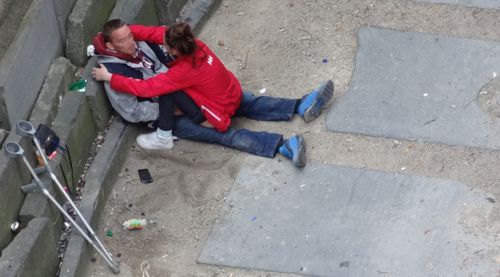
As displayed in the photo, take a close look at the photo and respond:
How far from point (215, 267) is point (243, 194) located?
0.67 m

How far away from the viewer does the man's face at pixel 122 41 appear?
6797 millimetres

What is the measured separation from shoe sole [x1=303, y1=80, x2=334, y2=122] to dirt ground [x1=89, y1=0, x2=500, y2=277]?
0.07 m

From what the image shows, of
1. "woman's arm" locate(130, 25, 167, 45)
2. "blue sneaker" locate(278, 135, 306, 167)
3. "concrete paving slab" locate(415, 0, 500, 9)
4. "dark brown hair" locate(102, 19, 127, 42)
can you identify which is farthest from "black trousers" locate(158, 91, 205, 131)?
"concrete paving slab" locate(415, 0, 500, 9)

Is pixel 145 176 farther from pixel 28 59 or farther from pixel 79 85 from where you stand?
pixel 28 59

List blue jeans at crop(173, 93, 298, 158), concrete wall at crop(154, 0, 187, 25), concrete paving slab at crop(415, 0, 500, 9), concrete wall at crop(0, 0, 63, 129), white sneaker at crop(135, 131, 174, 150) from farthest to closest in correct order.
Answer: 1. concrete paving slab at crop(415, 0, 500, 9)
2. concrete wall at crop(154, 0, 187, 25)
3. white sneaker at crop(135, 131, 174, 150)
4. blue jeans at crop(173, 93, 298, 158)
5. concrete wall at crop(0, 0, 63, 129)

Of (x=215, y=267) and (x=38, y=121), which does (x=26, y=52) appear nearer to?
Answer: (x=38, y=121)

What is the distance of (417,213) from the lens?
20.8 feet

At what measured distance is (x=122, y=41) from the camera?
6.82 meters

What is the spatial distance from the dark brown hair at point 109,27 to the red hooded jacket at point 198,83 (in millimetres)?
258

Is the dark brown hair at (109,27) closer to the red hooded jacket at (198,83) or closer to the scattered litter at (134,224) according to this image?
the red hooded jacket at (198,83)

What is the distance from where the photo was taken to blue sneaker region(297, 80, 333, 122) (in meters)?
7.06

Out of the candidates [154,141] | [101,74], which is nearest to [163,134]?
[154,141]

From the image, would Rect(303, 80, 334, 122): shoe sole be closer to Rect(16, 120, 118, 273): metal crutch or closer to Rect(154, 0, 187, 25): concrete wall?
Rect(154, 0, 187, 25): concrete wall

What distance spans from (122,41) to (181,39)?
0.44 m
